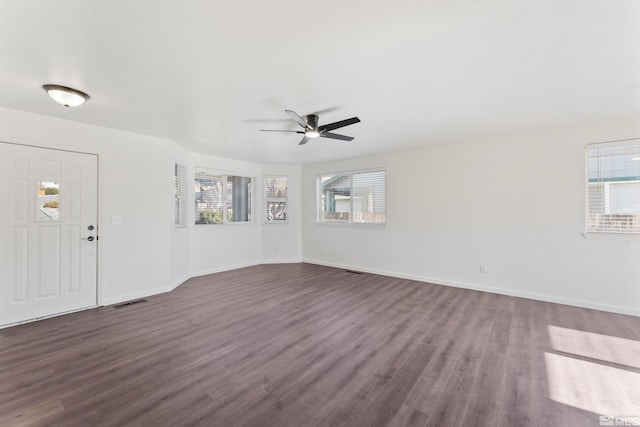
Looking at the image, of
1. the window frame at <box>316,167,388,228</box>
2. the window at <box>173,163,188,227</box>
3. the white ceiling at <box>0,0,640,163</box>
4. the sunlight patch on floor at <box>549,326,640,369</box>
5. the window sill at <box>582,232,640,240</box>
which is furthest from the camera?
the window frame at <box>316,167,388,228</box>

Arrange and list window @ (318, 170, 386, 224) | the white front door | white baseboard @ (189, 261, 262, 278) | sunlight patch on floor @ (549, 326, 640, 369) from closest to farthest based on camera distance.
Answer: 1. sunlight patch on floor @ (549, 326, 640, 369)
2. the white front door
3. white baseboard @ (189, 261, 262, 278)
4. window @ (318, 170, 386, 224)

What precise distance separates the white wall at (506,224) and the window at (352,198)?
235 millimetres

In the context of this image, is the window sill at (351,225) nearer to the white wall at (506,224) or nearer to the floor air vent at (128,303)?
the white wall at (506,224)

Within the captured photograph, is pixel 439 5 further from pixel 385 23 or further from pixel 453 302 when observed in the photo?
pixel 453 302

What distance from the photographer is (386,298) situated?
398 cm

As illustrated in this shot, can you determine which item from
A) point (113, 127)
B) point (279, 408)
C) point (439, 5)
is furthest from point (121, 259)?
point (439, 5)

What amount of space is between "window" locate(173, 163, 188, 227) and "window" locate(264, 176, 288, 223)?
2.09 meters

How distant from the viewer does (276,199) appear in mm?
Answer: 6816

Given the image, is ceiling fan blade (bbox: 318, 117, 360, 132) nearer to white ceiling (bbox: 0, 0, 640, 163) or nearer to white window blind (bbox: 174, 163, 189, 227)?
white ceiling (bbox: 0, 0, 640, 163)

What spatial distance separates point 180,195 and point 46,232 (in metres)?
1.93

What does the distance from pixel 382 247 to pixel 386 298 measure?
1660 mm

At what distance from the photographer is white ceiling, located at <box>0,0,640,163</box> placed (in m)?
1.59

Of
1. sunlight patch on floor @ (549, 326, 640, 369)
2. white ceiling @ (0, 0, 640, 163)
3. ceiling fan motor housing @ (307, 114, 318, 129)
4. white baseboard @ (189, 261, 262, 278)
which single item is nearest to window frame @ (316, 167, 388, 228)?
white baseboard @ (189, 261, 262, 278)

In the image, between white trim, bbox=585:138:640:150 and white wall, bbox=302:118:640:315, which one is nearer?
white trim, bbox=585:138:640:150
